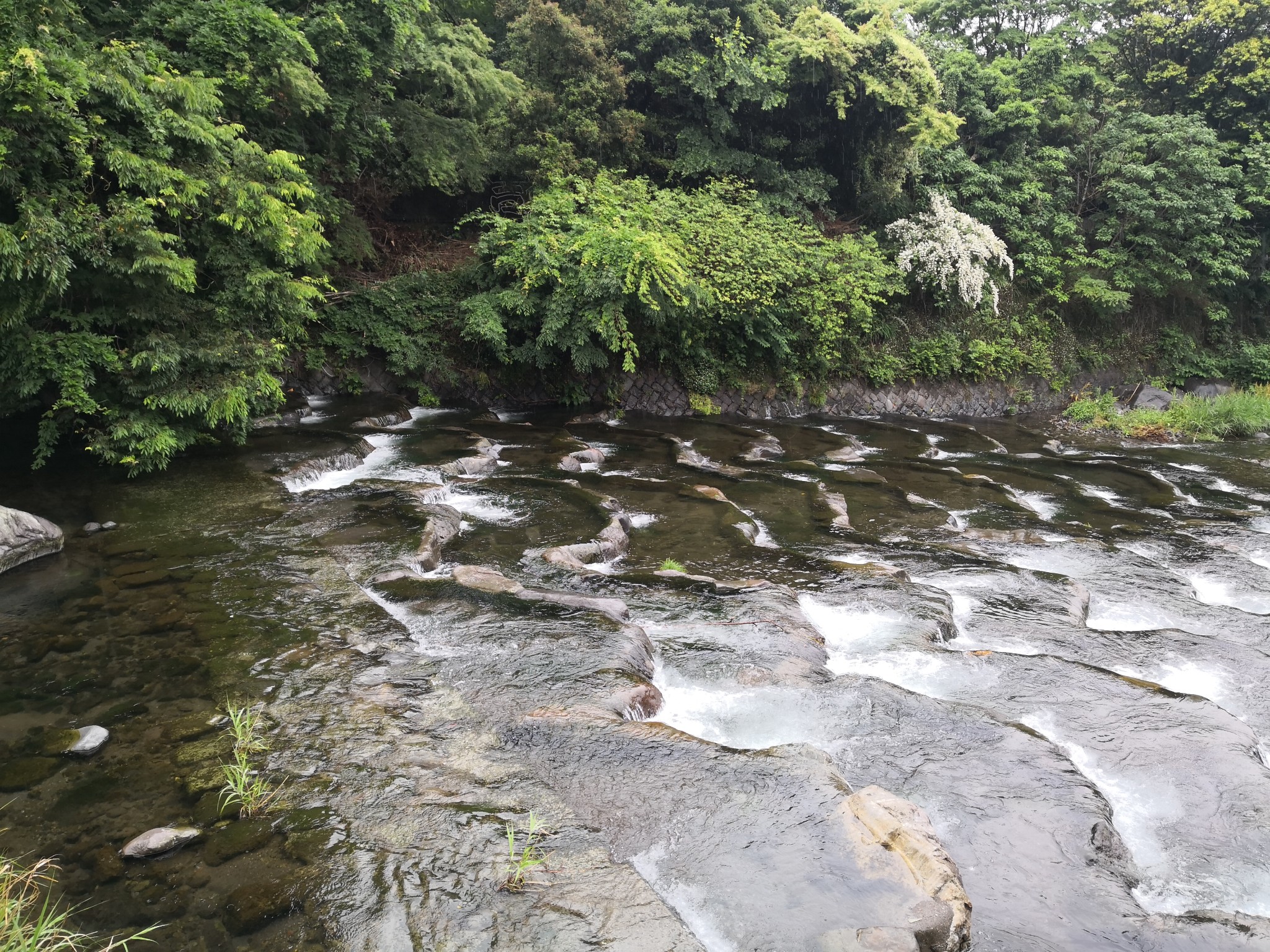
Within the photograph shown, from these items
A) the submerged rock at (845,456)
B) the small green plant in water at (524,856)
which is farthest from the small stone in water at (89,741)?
the submerged rock at (845,456)

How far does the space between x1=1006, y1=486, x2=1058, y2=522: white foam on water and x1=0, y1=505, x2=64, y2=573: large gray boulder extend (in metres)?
12.2

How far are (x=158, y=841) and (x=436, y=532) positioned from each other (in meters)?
4.73

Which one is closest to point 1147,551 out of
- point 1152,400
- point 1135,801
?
point 1135,801

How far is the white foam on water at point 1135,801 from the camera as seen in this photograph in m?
4.42

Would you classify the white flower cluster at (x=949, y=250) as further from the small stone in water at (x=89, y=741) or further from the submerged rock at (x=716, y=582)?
the small stone in water at (x=89, y=741)

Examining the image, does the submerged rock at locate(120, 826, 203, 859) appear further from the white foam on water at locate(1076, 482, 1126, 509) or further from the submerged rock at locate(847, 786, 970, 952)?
the white foam on water at locate(1076, 482, 1126, 509)

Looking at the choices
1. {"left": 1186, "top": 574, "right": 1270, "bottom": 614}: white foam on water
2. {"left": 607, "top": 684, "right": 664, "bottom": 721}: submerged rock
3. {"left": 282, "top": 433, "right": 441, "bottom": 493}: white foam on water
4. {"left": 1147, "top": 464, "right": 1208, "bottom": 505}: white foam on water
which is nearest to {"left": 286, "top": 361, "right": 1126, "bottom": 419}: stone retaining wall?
{"left": 282, "top": 433, "right": 441, "bottom": 493}: white foam on water

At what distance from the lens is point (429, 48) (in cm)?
1555

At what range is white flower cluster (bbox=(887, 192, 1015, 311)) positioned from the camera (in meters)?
19.2

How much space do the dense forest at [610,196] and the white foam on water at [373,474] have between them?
1226 millimetres

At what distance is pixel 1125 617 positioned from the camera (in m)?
7.64

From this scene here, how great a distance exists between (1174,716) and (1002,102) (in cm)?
2332

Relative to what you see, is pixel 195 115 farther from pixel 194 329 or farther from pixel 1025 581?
pixel 1025 581

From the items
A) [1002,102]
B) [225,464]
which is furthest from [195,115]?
[1002,102]
